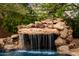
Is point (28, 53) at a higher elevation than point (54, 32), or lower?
lower

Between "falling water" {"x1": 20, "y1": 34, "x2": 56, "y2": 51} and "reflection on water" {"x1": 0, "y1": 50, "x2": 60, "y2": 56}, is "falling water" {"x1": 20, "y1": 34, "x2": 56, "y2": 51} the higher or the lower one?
the higher one

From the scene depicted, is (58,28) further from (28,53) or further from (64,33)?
(28,53)

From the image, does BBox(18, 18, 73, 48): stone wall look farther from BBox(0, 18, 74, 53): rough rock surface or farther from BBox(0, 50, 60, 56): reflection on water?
BBox(0, 50, 60, 56): reflection on water

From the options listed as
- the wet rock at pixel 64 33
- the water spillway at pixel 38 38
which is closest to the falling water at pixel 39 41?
the water spillway at pixel 38 38

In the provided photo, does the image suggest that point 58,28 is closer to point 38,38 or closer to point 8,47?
point 38,38

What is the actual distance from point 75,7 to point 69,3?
0.07 meters

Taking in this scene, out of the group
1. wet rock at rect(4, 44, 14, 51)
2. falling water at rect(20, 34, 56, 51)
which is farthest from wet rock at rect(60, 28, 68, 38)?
wet rock at rect(4, 44, 14, 51)

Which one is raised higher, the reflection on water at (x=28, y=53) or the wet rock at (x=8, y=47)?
the wet rock at (x=8, y=47)

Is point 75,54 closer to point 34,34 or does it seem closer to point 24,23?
point 34,34

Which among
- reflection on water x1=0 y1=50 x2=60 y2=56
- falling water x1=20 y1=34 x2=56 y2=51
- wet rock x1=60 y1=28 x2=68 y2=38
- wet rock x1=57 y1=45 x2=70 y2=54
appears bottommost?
reflection on water x1=0 y1=50 x2=60 y2=56

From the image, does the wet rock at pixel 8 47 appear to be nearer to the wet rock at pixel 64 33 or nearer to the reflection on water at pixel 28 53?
the reflection on water at pixel 28 53

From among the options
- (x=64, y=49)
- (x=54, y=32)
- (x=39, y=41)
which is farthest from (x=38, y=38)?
(x=64, y=49)

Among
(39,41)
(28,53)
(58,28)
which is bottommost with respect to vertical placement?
(28,53)

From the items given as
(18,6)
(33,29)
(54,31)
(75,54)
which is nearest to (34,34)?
(33,29)
